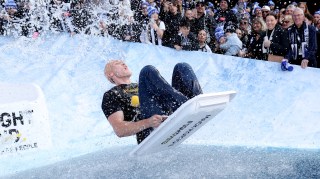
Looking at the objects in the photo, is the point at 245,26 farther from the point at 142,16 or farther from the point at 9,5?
the point at 9,5

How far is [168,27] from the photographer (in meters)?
7.08

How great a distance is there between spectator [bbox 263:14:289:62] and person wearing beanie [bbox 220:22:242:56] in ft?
1.30

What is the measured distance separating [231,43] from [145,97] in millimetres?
2824

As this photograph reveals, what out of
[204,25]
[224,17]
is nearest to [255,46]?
[204,25]

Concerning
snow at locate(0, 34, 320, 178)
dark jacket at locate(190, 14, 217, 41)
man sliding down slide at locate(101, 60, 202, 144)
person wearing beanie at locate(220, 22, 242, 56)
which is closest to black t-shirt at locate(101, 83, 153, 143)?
man sliding down slide at locate(101, 60, 202, 144)

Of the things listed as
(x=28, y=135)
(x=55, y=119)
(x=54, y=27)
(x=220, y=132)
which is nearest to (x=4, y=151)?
(x=28, y=135)

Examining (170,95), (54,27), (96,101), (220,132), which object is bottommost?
(220,132)

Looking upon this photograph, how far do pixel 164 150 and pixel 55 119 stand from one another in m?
1.59

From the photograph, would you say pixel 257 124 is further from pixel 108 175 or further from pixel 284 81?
pixel 108 175

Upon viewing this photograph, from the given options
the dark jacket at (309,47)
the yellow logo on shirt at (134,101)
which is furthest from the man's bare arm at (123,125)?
the dark jacket at (309,47)

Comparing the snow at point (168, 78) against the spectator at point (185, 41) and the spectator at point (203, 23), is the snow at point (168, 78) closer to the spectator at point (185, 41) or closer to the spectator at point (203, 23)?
the spectator at point (185, 41)

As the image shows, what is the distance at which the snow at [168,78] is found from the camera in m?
5.60

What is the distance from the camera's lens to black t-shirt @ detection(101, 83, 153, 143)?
4.98 metres

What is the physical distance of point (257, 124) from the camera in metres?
6.45
